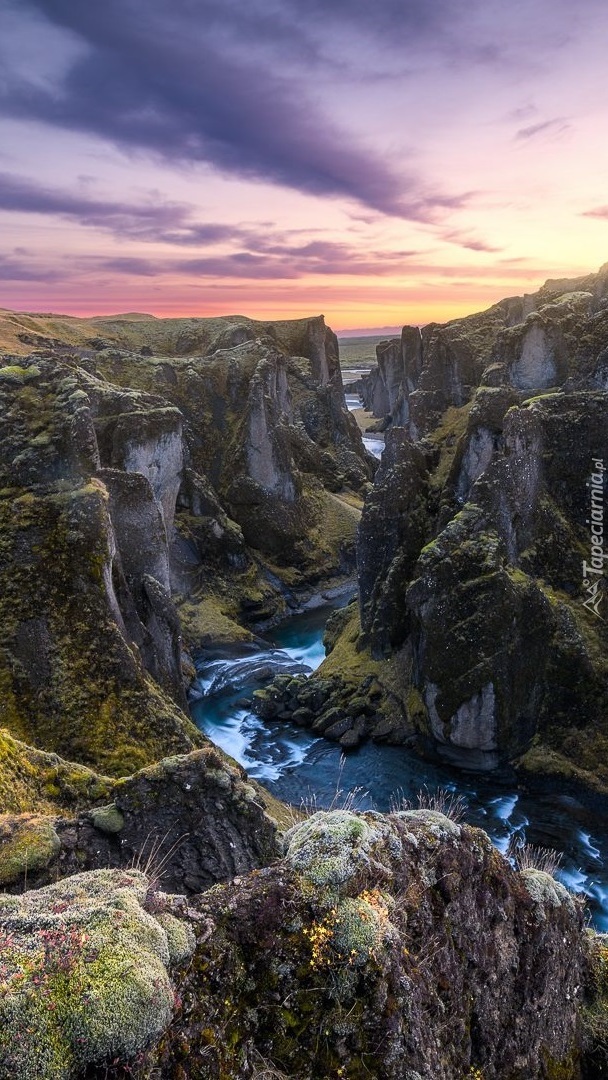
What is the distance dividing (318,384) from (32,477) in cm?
8855

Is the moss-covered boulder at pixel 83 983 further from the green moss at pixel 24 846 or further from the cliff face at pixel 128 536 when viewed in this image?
the cliff face at pixel 128 536

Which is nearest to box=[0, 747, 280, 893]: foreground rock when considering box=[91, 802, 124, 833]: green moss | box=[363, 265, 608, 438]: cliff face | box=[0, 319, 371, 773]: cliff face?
box=[91, 802, 124, 833]: green moss

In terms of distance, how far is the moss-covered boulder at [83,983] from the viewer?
5.68 metres

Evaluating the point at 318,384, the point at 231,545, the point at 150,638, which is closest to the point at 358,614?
the point at 231,545

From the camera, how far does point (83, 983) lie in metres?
6.04

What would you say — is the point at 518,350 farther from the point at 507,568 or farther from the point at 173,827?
the point at 173,827

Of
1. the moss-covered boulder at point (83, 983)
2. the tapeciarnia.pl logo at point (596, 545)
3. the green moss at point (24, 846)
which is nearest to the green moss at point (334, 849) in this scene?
the moss-covered boulder at point (83, 983)

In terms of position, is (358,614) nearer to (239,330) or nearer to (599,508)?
(599,508)

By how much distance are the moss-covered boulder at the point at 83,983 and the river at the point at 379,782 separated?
68.4 feet

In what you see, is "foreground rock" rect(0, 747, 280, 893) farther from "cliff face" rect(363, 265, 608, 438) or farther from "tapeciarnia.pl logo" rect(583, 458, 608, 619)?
"cliff face" rect(363, 265, 608, 438)

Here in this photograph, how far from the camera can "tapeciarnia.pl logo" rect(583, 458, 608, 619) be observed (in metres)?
44.1

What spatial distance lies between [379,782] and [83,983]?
36863 millimetres

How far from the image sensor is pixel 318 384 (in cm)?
11538

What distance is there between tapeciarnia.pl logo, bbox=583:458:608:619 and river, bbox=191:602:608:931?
12831mm
